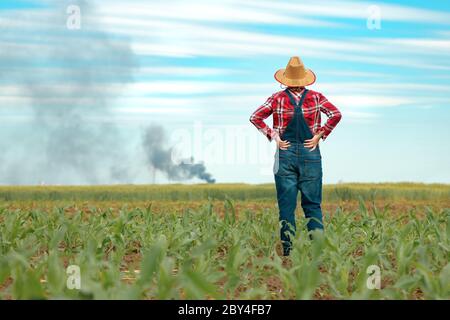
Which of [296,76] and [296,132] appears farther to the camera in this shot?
[296,76]

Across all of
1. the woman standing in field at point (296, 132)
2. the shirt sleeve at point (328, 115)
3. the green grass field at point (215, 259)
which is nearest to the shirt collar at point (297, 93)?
the woman standing in field at point (296, 132)

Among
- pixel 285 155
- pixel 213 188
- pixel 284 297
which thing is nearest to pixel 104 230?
pixel 285 155

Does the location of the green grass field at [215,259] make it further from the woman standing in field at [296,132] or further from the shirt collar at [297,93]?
the shirt collar at [297,93]

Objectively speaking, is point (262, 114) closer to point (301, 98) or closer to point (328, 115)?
point (301, 98)

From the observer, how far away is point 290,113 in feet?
21.5

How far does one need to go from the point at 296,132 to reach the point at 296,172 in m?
0.37

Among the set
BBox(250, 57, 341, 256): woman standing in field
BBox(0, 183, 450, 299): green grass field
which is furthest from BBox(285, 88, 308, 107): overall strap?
BBox(0, 183, 450, 299): green grass field

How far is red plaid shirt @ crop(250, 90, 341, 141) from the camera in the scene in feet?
21.5

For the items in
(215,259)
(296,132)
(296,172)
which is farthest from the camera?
(296,172)

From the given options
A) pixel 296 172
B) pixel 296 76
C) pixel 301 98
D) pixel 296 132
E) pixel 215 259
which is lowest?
pixel 215 259

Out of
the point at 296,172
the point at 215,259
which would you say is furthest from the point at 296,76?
the point at 215,259

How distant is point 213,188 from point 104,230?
10038mm
